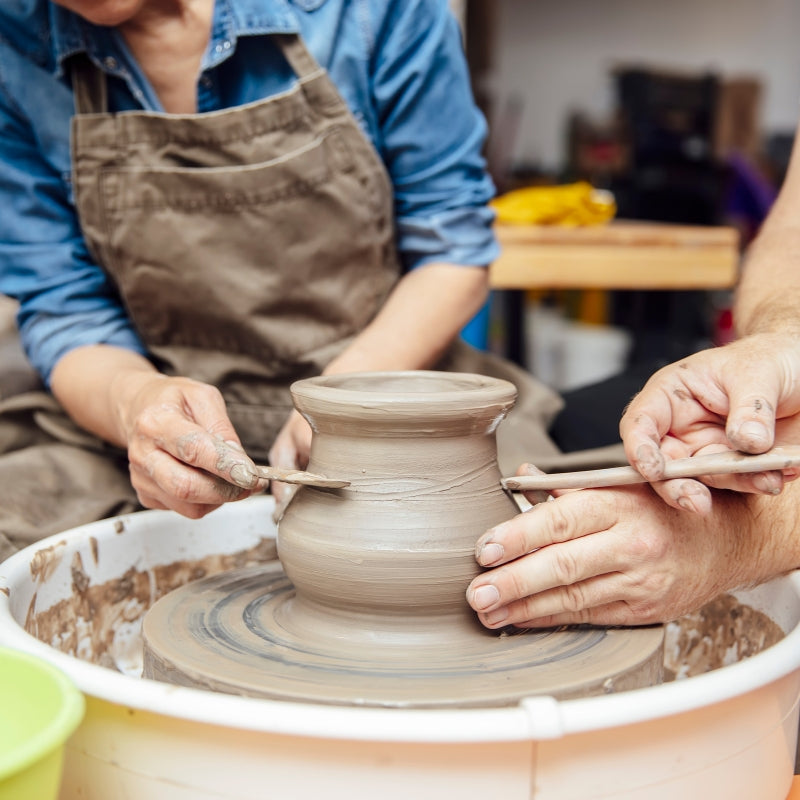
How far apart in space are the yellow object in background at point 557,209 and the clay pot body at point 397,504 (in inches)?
80.4

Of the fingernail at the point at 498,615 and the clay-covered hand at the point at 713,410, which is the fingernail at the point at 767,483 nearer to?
the clay-covered hand at the point at 713,410

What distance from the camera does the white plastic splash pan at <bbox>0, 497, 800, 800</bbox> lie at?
65 cm

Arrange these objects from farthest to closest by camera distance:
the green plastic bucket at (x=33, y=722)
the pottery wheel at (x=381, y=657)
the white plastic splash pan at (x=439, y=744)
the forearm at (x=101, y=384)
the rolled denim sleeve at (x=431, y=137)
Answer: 1. the rolled denim sleeve at (x=431, y=137)
2. the forearm at (x=101, y=384)
3. the pottery wheel at (x=381, y=657)
4. the white plastic splash pan at (x=439, y=744)
5. the green plastic bucket at (x=33, y=722)

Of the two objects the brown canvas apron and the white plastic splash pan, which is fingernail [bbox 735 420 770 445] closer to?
the white plastic splash pan

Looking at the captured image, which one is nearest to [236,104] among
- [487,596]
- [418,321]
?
[418,321]

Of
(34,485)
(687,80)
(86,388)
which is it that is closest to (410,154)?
(86,388)

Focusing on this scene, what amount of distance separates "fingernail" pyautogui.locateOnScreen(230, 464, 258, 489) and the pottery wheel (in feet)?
0.46

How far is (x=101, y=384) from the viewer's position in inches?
51.8

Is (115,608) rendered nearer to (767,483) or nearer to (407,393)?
(407,393)

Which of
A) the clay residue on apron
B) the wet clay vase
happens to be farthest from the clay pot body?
the clay residue on apron

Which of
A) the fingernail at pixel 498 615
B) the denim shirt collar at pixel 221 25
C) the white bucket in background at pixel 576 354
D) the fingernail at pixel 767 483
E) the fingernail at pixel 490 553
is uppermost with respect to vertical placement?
the denim shirt collar at pixel 221 25

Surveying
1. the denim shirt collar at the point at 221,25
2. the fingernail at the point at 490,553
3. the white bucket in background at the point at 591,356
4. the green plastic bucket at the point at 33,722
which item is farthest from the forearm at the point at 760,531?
the white bucket in background at the point at 591,356

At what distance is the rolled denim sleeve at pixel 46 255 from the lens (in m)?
1.41

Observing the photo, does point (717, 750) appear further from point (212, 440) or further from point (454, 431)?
point (212, 440)
